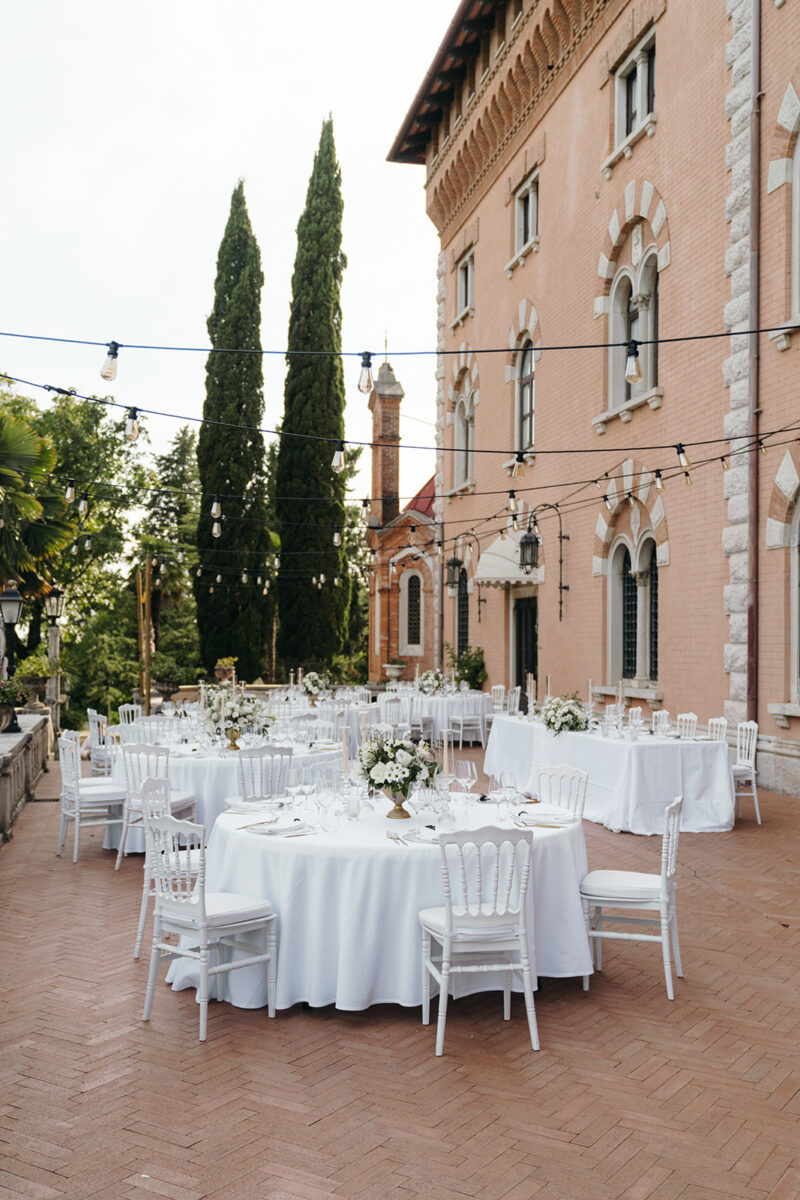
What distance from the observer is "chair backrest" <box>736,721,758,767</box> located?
436 inches

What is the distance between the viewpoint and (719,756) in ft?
34.4

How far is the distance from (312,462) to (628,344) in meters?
22.7

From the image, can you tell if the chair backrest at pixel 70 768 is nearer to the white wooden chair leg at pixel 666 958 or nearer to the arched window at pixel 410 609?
the white wooden chair leg at pixel 666 958

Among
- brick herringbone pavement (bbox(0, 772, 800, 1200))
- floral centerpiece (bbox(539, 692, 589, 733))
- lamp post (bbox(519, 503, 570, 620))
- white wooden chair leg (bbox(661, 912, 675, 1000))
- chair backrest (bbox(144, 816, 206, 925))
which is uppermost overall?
lamp post (bbox(519, 503, 570, 620))

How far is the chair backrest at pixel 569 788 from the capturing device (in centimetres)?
654

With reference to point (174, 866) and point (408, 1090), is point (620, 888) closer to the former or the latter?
point (408, 1090)

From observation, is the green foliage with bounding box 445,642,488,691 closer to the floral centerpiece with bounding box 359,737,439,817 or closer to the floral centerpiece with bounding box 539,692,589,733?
the floral centerpiece with bounding box 539,692,589,733

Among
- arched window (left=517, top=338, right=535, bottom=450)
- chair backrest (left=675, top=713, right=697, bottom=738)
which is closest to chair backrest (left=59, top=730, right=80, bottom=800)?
chair backrest (left=675, top=713, right=697, bottom=738)

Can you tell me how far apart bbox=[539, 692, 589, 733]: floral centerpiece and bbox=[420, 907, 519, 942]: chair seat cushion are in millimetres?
6735

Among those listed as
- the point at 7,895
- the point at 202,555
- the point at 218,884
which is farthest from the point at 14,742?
the point at 202,555

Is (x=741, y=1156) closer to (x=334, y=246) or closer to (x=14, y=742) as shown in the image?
(x=14, y=742)

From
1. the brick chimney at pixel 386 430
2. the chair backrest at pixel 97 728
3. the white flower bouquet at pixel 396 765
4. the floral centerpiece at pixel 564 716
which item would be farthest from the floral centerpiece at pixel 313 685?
the brick chimney at pixel 386 430

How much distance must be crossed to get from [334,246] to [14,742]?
24.5 meters

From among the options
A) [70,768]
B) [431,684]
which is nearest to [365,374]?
[70,768]
